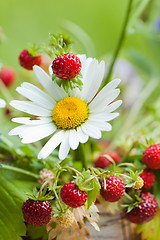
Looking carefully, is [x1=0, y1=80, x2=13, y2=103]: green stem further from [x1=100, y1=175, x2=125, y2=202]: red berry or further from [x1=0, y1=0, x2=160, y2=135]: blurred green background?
[x1=0, y1=0, x2=160, y2=135]: blurred green background

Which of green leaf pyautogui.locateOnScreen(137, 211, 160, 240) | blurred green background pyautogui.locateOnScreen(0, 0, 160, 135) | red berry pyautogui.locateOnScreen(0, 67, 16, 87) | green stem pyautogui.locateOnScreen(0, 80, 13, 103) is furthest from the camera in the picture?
blurred green background pyautogui.locateOnScreen(0, 0, 160, 135)

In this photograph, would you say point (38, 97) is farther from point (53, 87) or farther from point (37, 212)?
point (37, 212)

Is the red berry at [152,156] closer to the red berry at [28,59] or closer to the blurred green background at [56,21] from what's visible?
the red berry at [28,59]

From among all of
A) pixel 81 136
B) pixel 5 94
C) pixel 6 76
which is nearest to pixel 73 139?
pixel 81 136

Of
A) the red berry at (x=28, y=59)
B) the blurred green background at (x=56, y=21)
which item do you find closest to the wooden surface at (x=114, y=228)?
the red berry at (x=28, y=59)

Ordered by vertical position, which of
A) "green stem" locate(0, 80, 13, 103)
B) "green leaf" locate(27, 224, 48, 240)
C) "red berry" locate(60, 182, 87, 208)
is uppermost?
"green stem" locate(0, 80, 13, 103)

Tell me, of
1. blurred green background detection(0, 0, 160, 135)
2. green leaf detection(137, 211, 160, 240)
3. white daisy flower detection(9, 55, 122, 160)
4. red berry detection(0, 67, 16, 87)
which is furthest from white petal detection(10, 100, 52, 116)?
blurred green background detection(0, 0, 160, 135)

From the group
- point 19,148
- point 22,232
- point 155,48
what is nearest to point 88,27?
point 155,48
